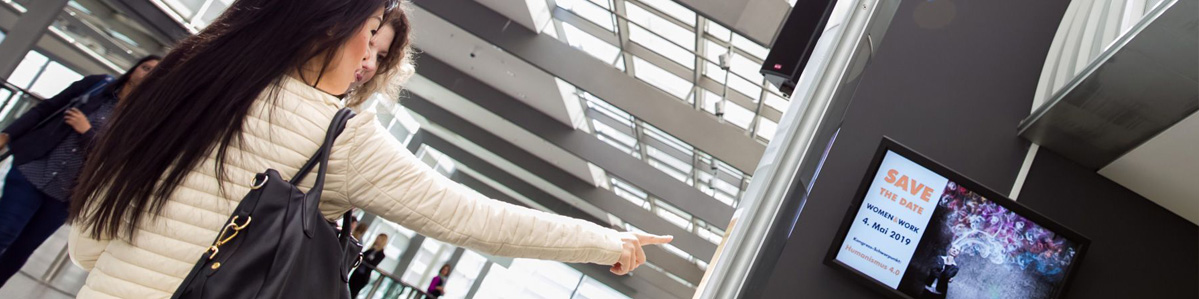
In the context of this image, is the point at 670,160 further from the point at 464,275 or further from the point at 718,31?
the point at 464,275

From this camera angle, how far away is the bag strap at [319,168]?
1139 mm

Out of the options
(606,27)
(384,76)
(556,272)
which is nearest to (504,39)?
(606,27)

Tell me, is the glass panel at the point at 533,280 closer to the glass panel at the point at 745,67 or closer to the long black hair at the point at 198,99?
the glass panel at the point at 745,67

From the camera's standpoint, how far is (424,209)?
4.17 ft

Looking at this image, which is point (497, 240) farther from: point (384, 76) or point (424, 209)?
point (384, 76)

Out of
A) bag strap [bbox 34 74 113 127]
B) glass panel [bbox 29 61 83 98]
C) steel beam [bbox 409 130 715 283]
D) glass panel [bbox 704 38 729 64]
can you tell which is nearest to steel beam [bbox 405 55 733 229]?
glass panel [bbox 704 38 729 64]

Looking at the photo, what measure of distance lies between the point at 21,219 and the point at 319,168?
2242mm

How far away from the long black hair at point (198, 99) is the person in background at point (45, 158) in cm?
161

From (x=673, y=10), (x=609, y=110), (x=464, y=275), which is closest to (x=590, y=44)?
(x=673, y=10)

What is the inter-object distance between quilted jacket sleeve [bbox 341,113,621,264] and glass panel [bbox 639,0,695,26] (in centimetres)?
785

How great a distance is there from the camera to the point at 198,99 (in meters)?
1.17

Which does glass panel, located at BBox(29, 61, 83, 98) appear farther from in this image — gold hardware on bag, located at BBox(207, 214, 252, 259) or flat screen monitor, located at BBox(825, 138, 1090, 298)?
gold hardware on bag, located at BBox(207, 214, 252, 259)

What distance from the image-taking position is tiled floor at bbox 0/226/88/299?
4.52 m

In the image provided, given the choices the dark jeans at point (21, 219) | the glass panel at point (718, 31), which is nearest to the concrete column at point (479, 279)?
the glass panel at point (718, 31)
